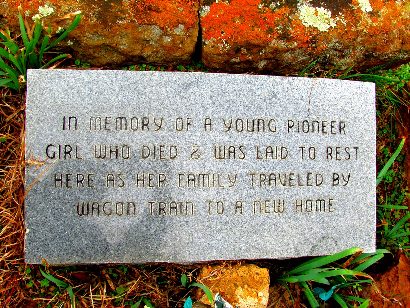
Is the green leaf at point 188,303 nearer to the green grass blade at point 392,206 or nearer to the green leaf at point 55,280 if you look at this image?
the green leaf at point 55,280

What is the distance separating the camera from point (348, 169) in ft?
7.42

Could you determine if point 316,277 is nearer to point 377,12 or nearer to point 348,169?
point 348,169

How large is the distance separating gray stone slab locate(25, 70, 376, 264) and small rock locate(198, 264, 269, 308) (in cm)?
12

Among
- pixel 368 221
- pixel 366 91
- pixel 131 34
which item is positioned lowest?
pixel 368 221

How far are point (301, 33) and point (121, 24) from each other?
1.02 meters

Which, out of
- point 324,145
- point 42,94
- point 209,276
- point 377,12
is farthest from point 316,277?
point 42,94

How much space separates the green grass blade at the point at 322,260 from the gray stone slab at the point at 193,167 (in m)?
0.07

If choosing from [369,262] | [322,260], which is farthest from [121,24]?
[369,262]

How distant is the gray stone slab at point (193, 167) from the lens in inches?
81.7

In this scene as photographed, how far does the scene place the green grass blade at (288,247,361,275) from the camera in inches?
86.3

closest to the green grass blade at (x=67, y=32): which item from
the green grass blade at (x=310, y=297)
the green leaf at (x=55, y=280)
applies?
the green leaf at (x=55, y=280)

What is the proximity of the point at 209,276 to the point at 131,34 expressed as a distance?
140cm

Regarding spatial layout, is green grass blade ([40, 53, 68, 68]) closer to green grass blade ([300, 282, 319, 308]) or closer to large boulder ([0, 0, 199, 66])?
large boulder ([0, 0, 199, 66])

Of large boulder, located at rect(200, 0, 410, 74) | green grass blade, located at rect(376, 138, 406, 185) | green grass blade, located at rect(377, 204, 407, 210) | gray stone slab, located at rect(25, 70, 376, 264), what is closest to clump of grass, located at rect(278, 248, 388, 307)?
gray stone slab, located at rect(25, 70, 376, 264)
